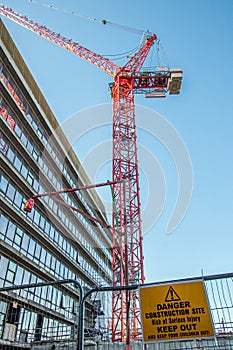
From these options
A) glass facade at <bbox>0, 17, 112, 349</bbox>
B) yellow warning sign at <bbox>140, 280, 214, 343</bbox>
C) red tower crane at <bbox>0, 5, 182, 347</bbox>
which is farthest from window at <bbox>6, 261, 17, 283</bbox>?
yellow warning sign at <bbox>140, 280, 214, 343</bbox>

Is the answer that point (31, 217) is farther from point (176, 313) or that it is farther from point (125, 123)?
point (176, 313)

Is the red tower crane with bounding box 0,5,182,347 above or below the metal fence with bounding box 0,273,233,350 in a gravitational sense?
above

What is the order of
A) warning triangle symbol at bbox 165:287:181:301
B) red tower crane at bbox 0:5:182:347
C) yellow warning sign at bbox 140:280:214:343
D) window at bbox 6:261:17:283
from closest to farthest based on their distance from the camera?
1. yellow warning sign at bbox 140:280:214:343
2. warning triangle symbol at bbox 165:287:181:301
3. window at bbox 6:261:17:283
4. red tower crane at bbox 0:5:182:347

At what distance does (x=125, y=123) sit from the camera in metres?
33.9

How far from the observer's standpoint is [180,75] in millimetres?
34781

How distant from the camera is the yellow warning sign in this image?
519cm

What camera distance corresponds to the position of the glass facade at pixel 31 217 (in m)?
20.2

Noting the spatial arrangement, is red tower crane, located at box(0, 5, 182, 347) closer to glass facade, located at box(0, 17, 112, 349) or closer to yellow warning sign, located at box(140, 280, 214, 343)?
glass facade, located at box(0, 17, 112, 349)

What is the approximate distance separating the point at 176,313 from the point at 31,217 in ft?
65.5

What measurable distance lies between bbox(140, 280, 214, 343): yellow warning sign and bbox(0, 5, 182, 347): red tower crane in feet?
55.9

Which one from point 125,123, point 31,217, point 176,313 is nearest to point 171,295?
point 176,313

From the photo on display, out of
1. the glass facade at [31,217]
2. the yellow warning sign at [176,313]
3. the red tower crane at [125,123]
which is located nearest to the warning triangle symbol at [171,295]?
the yellow warning sign at [176,313]

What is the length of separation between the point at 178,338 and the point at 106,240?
119ft

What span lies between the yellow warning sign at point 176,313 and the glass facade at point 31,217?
1167 cm
